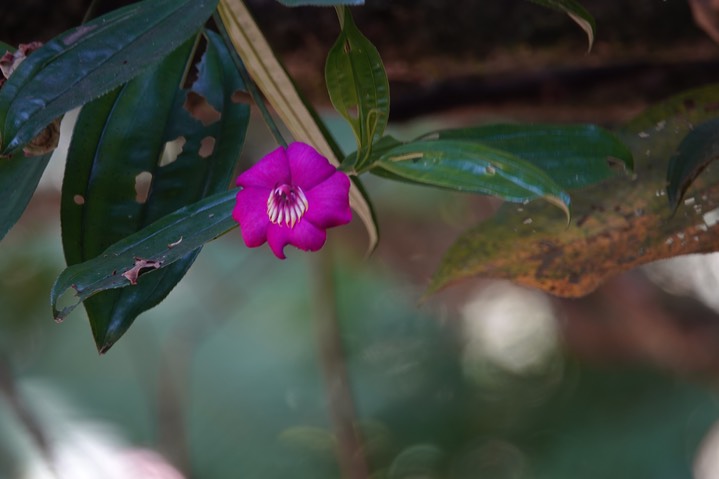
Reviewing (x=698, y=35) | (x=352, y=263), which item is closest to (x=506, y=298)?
(x=352, y=263)

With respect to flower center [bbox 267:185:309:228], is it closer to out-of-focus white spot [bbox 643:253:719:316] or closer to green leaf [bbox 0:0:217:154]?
green leaf [bbox 0:0:217:154]

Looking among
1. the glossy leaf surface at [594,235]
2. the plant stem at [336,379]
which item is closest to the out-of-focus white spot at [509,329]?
the plant stem at [336,379]

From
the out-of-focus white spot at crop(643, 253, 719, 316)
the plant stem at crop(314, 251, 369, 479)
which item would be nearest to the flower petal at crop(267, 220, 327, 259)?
the plant stem at crop(314, 251, 369, 479)

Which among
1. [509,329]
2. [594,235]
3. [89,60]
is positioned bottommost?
[509,329]

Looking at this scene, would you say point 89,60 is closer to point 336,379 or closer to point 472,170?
point 472,170

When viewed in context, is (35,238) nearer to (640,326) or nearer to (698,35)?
(640,326)

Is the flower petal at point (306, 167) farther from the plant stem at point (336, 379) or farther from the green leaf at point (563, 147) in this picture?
the plant stem at point (336, 379)

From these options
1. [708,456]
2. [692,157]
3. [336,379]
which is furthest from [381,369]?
[692,157]

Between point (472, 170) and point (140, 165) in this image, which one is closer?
point (472, 170)
